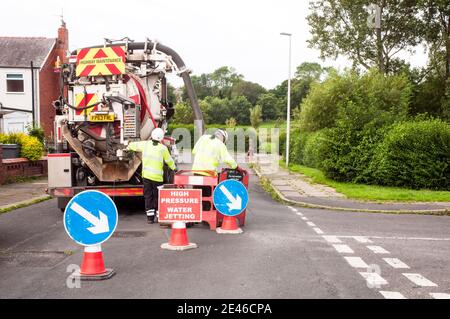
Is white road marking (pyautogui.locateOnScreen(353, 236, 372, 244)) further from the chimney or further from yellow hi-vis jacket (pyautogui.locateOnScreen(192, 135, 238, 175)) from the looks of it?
the chimney

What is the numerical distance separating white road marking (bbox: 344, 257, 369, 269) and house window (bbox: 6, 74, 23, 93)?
36795mm

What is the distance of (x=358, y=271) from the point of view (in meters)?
6.92

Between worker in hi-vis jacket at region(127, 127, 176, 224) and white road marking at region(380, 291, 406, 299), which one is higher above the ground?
worker in hi-vis jacket at region(127, 127, 176, 224)

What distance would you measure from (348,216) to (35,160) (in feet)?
43.4

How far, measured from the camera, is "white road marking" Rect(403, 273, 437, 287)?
6320 mm

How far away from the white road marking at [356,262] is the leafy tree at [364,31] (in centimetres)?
2790

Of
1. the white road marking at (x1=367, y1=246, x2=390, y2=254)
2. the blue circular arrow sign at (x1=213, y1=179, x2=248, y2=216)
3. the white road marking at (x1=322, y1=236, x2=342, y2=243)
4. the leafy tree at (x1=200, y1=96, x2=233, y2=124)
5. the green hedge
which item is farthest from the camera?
the leafy tree at (x1=200, y1=96, x2=233, y2=124)

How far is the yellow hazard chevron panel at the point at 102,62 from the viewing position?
11531 mm

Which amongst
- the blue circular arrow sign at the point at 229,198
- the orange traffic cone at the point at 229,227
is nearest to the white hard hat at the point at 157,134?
the blue circular arrow sign at the point at 229,198

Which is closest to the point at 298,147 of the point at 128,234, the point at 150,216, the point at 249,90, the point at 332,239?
the point at 150,216

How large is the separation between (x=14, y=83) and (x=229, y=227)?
113 feet

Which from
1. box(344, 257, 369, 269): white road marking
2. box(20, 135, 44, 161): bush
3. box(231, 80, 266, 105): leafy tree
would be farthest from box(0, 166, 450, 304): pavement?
box(231, 80, 266, 105): leafy tree

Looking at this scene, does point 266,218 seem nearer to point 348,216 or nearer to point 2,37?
point 348,216
